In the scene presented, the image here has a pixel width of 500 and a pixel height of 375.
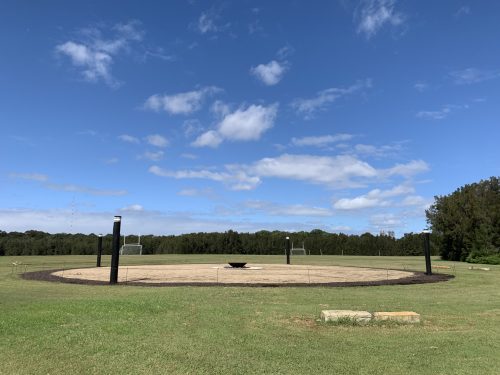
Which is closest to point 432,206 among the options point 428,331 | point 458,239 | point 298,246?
point 458,239

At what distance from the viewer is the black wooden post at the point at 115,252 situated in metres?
17.9

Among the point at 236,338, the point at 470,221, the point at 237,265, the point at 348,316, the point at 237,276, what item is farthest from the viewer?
the point at 470,221

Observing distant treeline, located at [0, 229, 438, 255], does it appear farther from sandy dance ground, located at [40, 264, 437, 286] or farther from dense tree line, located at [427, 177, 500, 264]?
sandy dance ground, located at [40, 264, 437, 286]

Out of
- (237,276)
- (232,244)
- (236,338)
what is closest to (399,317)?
(236,338)

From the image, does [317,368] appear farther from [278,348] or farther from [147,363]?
[147,363]

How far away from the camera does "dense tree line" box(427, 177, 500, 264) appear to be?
4347 centimetres

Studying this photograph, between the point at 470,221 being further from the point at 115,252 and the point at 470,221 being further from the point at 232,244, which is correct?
the point at 232,244

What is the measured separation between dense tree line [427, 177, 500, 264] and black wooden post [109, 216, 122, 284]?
32708 millimetres

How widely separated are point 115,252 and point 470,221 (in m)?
38.5

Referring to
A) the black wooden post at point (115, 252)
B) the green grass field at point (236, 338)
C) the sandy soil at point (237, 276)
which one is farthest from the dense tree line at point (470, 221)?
the green grass field at point (236, 338)

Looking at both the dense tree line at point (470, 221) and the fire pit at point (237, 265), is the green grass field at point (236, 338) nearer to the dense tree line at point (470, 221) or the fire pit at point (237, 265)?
the fire pit at point (237, 265)

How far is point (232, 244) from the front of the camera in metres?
85.8

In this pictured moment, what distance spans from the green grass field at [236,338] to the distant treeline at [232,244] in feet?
215

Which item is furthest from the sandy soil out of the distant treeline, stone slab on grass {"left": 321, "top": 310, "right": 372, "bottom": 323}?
the distant treeline
